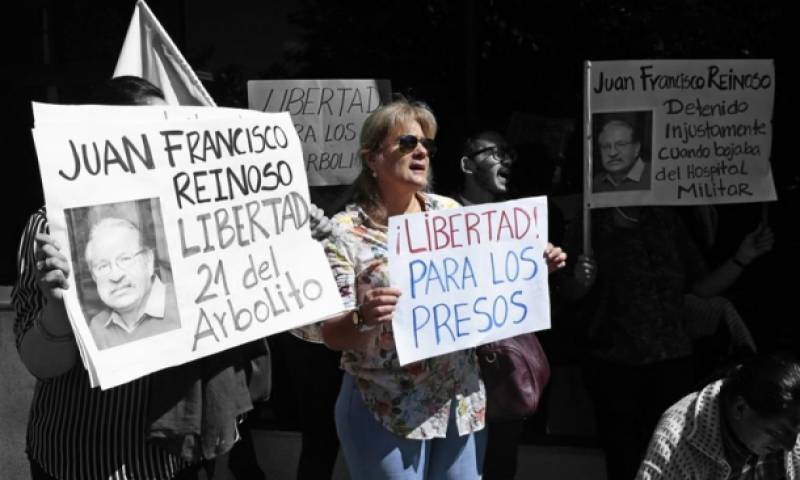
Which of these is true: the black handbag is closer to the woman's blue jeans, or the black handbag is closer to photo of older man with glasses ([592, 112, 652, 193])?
the woman's blue jeans

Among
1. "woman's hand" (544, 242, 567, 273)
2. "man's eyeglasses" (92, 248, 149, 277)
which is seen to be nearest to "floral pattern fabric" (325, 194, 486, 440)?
"woman's hand" (544, 242, 567, 273)

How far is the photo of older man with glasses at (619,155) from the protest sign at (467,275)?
1128 millimetres

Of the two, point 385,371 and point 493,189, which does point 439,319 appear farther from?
point 493,189

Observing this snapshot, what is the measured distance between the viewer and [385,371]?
11.3 ft

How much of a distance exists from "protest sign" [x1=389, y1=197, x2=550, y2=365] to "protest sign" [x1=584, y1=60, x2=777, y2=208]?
1054mm

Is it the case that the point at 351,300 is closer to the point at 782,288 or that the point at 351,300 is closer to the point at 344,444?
the point at 344,444

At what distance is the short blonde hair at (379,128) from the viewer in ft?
11.4

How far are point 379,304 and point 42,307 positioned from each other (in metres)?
0.87

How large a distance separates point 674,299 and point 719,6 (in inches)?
61.6

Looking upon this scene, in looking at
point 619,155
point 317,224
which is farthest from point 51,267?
point 619,155

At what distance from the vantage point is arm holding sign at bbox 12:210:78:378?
2669 millimetres

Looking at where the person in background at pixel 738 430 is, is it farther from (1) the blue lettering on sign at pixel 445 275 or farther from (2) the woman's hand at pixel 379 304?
(2) the woman's hand at pixel 379 304

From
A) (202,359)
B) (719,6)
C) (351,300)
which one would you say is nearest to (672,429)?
(351,300)

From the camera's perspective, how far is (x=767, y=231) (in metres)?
4.74
